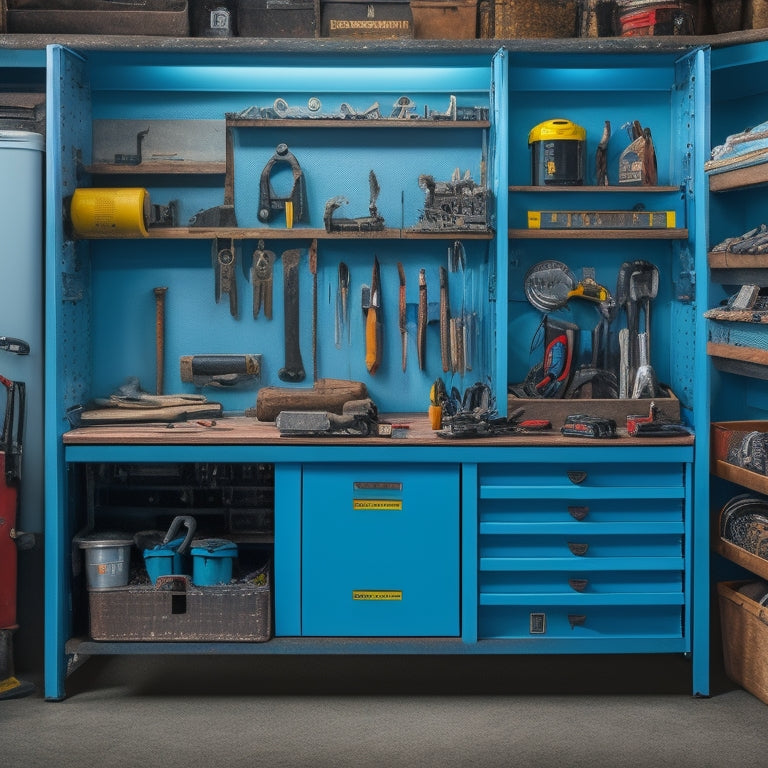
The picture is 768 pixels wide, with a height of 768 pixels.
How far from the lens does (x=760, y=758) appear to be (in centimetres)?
335

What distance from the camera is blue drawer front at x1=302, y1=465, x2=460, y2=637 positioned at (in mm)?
3807

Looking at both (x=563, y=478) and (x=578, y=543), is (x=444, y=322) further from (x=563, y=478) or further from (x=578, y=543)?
(x=578, y=543)

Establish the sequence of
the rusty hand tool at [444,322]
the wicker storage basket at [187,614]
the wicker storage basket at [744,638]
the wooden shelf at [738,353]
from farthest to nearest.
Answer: the rusty hand tool at [444,322] → the wicker storage basket at [187,614] → the wicker storage basket at [744,638] → the wooden shelf at [738,353]

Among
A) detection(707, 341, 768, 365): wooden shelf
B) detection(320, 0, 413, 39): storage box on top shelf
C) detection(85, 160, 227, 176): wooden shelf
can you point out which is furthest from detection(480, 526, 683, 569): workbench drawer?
detection(320, 0, 413, 39): storage box on top shelf

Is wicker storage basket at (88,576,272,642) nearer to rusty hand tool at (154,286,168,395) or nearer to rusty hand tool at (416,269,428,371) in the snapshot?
rusty hand tool at (154,286,168,395)

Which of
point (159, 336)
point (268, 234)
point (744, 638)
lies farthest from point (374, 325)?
point (744, 638)

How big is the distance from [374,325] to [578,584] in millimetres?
1249

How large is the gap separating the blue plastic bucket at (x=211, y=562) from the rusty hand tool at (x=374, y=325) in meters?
0.94

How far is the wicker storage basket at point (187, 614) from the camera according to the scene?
12.5 feet

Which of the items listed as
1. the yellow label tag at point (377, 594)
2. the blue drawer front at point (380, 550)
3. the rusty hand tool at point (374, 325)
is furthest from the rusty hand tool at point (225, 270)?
the yellow label tag at point (377, 594)

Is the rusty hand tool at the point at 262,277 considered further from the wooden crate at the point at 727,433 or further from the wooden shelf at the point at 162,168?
the wooden crate at the point at 727,433

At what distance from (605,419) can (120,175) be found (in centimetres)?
207

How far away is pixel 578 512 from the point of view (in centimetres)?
383

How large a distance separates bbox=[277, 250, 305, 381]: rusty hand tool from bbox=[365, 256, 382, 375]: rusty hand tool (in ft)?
0.89
